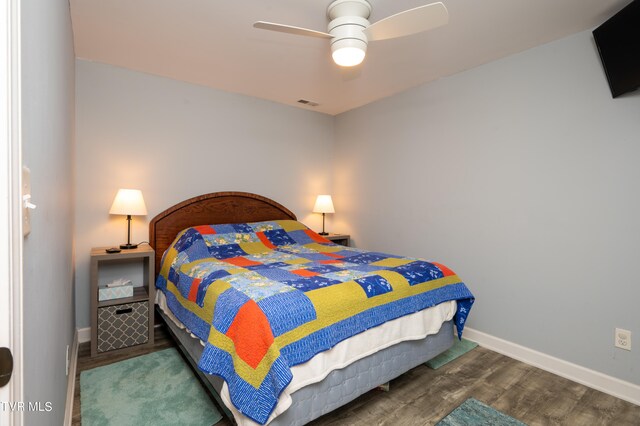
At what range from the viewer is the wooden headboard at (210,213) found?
3.16 metres

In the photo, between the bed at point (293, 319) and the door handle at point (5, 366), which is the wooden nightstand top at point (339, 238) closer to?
the bed at point (293, 319)

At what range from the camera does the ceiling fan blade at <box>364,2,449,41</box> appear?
1.60 meters

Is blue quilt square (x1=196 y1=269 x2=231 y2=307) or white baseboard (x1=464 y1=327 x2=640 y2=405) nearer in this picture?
blue quilt square (x1=196 y1=269 x2=231 y2=307)

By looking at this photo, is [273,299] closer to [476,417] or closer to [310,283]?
[310,283]

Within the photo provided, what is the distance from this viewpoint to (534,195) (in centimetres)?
260

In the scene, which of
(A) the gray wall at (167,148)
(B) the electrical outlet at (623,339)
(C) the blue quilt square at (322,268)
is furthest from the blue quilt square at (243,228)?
(B) the electrical outlet at (623,339)

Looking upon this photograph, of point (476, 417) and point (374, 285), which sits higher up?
point (374, 285)

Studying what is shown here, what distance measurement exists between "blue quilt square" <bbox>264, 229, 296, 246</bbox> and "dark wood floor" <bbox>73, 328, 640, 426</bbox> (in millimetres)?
1543

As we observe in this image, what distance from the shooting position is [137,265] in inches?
122

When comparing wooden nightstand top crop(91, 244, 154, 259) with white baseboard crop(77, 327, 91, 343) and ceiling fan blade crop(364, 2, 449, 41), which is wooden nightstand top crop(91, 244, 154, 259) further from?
ceiling fan blade crop(364, 2, 449, 41)

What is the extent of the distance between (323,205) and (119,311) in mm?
2433

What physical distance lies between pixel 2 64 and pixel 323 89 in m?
3.21

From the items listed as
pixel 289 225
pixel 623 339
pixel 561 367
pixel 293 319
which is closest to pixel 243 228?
pixel 289 225

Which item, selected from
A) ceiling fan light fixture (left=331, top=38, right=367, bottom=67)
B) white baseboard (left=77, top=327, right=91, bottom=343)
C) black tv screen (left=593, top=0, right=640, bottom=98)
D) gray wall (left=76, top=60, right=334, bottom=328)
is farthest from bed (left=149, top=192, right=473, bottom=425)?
black tv screen (left=593, top=0, right=640, bottom=98)
